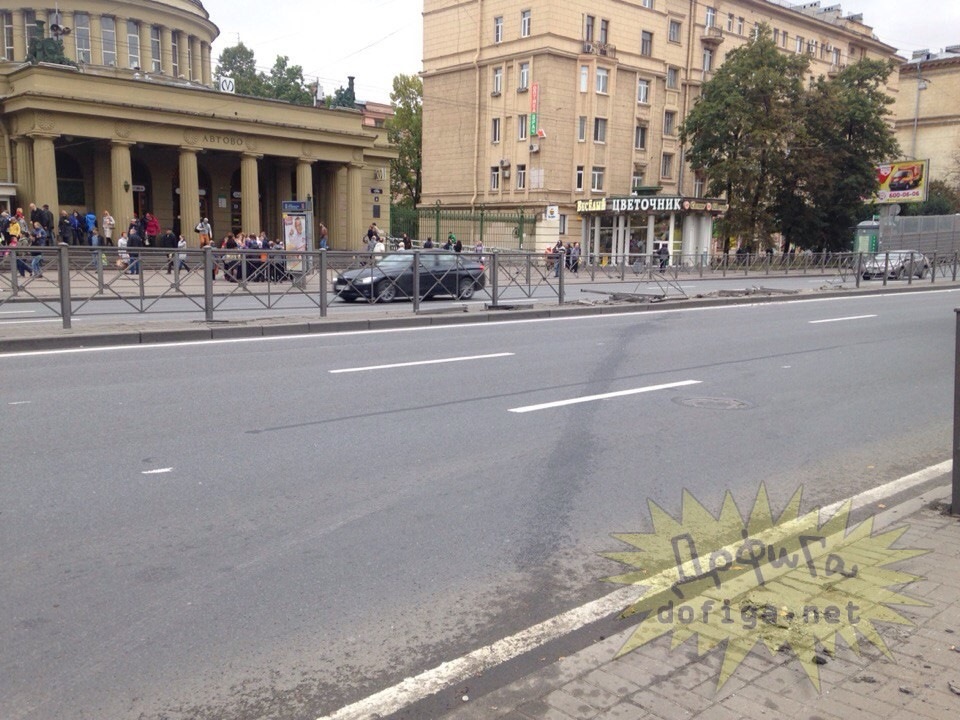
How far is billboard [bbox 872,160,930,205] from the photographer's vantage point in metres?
52.7

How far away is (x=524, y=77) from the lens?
4812 centimetres

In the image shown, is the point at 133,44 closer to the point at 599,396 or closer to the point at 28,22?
the point at 28,22

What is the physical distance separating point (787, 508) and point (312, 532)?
Answer: 3.19 metres

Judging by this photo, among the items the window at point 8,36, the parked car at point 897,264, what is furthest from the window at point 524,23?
the window at point 8,36

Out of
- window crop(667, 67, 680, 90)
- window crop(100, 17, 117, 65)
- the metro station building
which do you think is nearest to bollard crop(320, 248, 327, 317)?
the metro station building

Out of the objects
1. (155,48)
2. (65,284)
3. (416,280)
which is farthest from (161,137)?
(65,284)

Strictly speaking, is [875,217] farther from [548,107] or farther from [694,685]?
[694,685]

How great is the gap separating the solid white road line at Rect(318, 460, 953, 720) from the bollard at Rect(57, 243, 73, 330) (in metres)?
11.8

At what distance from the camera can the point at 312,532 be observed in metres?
5.16

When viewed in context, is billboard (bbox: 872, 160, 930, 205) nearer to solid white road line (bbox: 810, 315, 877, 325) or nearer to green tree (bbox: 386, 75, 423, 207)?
green tree (bbox: 386, 75, 423, 207)

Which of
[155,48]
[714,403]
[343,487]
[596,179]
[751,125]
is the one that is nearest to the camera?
[343,487]

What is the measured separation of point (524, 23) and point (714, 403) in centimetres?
4316

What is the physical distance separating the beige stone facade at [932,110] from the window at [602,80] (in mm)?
37581

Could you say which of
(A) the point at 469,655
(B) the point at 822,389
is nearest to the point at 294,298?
(B) the point at 822,389
